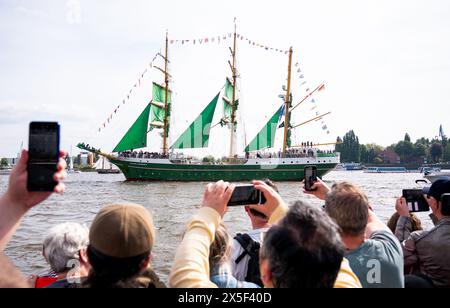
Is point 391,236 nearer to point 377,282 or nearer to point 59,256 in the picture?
point 377,282

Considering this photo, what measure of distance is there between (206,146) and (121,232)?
47.2 m

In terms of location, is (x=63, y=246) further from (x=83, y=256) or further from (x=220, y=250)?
(x=220, y=250)

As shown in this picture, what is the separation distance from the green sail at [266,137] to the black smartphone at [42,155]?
47.8m

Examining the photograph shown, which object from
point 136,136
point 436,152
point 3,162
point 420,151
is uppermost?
point 420,151

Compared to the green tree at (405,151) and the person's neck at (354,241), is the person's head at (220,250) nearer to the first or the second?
the person's neck at (354,241)

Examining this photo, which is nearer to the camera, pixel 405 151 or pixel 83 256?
pixel 83 256

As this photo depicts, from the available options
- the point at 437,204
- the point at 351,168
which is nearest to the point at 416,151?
the point at 351,168

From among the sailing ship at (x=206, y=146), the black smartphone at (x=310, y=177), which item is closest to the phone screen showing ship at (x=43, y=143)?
the black smartphone at (x=310, y=177)

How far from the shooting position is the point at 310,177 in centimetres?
318

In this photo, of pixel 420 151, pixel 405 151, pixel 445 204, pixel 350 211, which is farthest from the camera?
pixel 405 151

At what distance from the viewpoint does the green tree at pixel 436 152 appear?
340ft

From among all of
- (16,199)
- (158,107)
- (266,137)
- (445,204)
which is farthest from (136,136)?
(16,199)

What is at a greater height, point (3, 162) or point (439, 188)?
point (439, 188)
